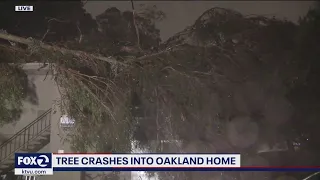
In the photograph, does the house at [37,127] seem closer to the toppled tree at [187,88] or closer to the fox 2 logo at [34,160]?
the fox 2 logo at [34,160]

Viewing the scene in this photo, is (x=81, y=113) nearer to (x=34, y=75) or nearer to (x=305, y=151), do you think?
(x=34, y=75)

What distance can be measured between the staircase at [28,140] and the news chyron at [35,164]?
960 millimetres

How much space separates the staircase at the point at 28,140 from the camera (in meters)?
7.91

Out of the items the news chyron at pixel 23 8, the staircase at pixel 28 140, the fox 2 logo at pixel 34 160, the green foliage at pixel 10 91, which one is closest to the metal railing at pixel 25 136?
the staircase at pixel 28 140

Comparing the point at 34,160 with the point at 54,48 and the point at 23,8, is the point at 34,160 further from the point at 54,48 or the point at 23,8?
the point at 23,8

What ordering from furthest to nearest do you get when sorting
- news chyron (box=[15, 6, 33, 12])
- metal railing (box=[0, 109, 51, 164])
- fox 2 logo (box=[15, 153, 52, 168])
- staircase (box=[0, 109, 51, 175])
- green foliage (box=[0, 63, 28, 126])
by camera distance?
metal railing (box=[0, 109, 51, 164]) → staircase (box=[0, 109, 51, 175]) → news chyron (box=[15, 6, 33, 12]) → green foliage (box=[0, 63, 28, 126]) → fox 2 logo (box=[15, 153, 52, 168])

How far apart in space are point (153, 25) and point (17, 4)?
9.55 ft

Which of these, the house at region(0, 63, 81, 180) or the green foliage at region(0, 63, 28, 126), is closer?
the green foliage at region(0, 63, 28, 126)

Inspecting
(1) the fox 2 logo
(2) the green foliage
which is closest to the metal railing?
(2) the green foliage

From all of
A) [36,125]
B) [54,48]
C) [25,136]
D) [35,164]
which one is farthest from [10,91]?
[35,164]

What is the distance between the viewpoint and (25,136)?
8.49 m

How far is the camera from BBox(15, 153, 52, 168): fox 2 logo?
6520mm

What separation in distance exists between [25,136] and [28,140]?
132mm

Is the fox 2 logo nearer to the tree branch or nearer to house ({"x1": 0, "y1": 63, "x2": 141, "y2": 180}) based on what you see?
house ({"x1": 0, "y1": 63, "x2": 141, "y2": 180})
